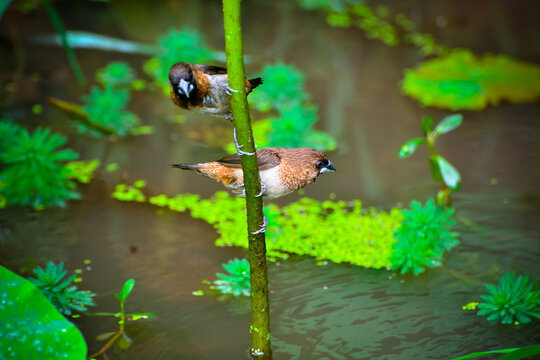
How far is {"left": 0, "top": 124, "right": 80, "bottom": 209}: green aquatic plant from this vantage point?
9.98 feet

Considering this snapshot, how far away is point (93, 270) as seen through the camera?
107 inches

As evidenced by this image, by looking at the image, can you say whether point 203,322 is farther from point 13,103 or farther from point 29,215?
point 13,103

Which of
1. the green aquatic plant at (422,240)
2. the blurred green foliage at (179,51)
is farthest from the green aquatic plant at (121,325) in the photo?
the blurred green foliage at (179,51)

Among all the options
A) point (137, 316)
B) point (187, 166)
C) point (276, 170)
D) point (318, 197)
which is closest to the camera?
point (187, 166)

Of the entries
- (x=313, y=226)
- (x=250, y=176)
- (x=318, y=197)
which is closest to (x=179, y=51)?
(x=318, y=197)

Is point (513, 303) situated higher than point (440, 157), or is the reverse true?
point (440, 157)

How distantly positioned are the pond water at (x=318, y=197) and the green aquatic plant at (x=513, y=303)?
0.05 metres

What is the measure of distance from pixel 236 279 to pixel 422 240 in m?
0.82

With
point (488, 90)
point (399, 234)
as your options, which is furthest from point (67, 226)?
point (488, 90)

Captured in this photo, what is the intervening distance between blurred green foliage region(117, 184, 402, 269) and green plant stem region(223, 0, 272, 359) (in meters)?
0.66

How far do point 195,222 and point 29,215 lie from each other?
86 centimetres

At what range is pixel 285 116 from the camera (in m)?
3.76

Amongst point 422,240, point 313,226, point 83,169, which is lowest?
point 422,240

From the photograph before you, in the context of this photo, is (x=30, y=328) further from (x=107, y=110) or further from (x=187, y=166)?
(x=107, y=110)
